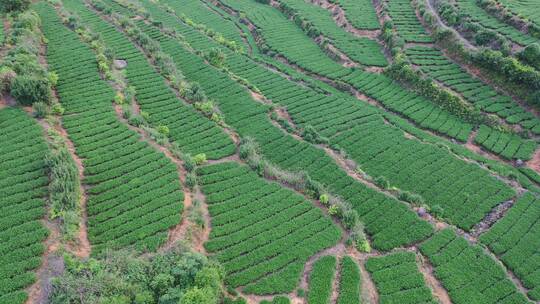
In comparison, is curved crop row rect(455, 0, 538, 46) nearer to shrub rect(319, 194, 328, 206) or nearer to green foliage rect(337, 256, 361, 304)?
shrub rect(319, 194, 328, 206)

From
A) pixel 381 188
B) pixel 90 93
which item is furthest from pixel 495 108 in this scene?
pixel 90 93

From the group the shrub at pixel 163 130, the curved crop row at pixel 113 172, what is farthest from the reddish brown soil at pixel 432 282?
the shrub at pixel 163 130

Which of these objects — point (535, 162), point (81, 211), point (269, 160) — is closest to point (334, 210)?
point (269, 160)

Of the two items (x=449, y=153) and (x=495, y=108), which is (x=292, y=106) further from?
(x=495, y=108)

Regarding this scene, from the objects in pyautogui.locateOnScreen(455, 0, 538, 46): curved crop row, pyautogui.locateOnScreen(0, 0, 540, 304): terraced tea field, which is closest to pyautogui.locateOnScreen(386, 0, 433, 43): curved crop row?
pyautogui.locateOnScreen(0, 0, 540, 304): terraced tea field

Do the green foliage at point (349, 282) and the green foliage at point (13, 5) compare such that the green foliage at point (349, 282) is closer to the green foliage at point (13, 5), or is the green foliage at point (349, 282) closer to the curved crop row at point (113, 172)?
the curved crop row at point (113, 172)
